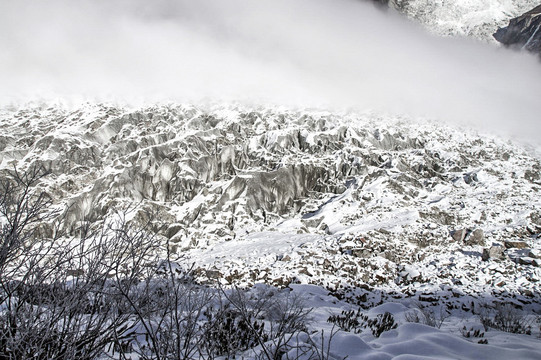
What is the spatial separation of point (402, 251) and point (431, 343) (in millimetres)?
25912

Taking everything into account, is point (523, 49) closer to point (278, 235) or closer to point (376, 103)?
point (376, 103)

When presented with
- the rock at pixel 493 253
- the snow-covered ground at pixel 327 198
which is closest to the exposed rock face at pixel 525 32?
the snow-covered ground at pixel 327 198

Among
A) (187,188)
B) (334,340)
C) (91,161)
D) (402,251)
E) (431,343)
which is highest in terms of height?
(431,343)

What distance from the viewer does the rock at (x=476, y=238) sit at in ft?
87.1

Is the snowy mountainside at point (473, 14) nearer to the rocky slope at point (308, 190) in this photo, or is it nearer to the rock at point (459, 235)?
the rocky slope at point (308, 190)

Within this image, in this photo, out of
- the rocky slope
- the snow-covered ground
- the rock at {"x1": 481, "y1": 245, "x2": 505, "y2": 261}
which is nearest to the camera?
the snow-covered ground

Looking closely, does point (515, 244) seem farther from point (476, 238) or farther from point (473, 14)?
point (473, 14)

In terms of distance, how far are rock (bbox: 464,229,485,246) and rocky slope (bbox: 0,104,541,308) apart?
0.11 meters

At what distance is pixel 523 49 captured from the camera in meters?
163

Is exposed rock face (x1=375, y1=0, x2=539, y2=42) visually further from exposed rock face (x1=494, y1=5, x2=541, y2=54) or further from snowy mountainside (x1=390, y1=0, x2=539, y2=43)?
exposed rock face (x1=494, y1=5, x2=541, y2=54)

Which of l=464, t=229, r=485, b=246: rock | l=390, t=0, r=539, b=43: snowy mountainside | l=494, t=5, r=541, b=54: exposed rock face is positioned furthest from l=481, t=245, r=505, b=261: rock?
l=390, t=0, r=539, b=43: snowy mountainside

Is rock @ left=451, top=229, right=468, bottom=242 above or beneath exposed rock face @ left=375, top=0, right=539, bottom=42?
beneath

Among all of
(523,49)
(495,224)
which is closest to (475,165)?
(495,224)

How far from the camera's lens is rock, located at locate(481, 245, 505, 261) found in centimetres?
2275
